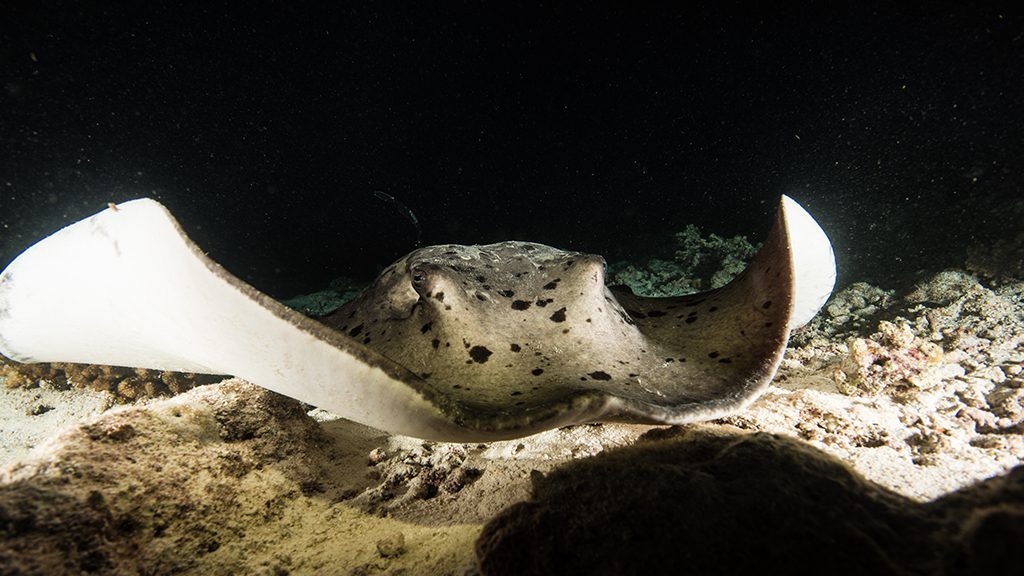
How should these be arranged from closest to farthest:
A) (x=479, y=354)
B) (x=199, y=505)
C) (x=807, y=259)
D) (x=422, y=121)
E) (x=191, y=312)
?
(x=191, y=312) < (x=199, y=505) < (x=479, y=354) < (x=807, y=259) < (x=422, y=121)

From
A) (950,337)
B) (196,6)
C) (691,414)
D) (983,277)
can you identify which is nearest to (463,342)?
(691,414)

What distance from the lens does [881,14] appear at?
943cm

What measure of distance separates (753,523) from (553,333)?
1463 mm

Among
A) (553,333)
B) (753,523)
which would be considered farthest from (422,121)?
(753,523)

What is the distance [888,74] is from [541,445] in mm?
13798

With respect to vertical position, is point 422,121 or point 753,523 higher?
point 422,121

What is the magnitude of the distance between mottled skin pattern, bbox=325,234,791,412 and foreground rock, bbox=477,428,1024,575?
408mm

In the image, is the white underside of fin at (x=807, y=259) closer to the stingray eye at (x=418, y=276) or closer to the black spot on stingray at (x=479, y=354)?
the black spot on stingray at (x=479, y=354)

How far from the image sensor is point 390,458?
8.68 ft

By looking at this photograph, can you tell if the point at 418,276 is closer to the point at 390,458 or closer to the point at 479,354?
the point at 479,354

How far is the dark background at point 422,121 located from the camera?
36.6 ft

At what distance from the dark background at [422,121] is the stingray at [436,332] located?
32.5ft

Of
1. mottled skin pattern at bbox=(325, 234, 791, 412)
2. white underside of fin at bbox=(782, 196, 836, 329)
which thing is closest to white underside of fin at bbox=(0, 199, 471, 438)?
mottled skin pattern at bbox=(325, 234, 791, 412)

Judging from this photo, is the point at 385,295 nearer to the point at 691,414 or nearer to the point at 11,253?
the point at 691,414
